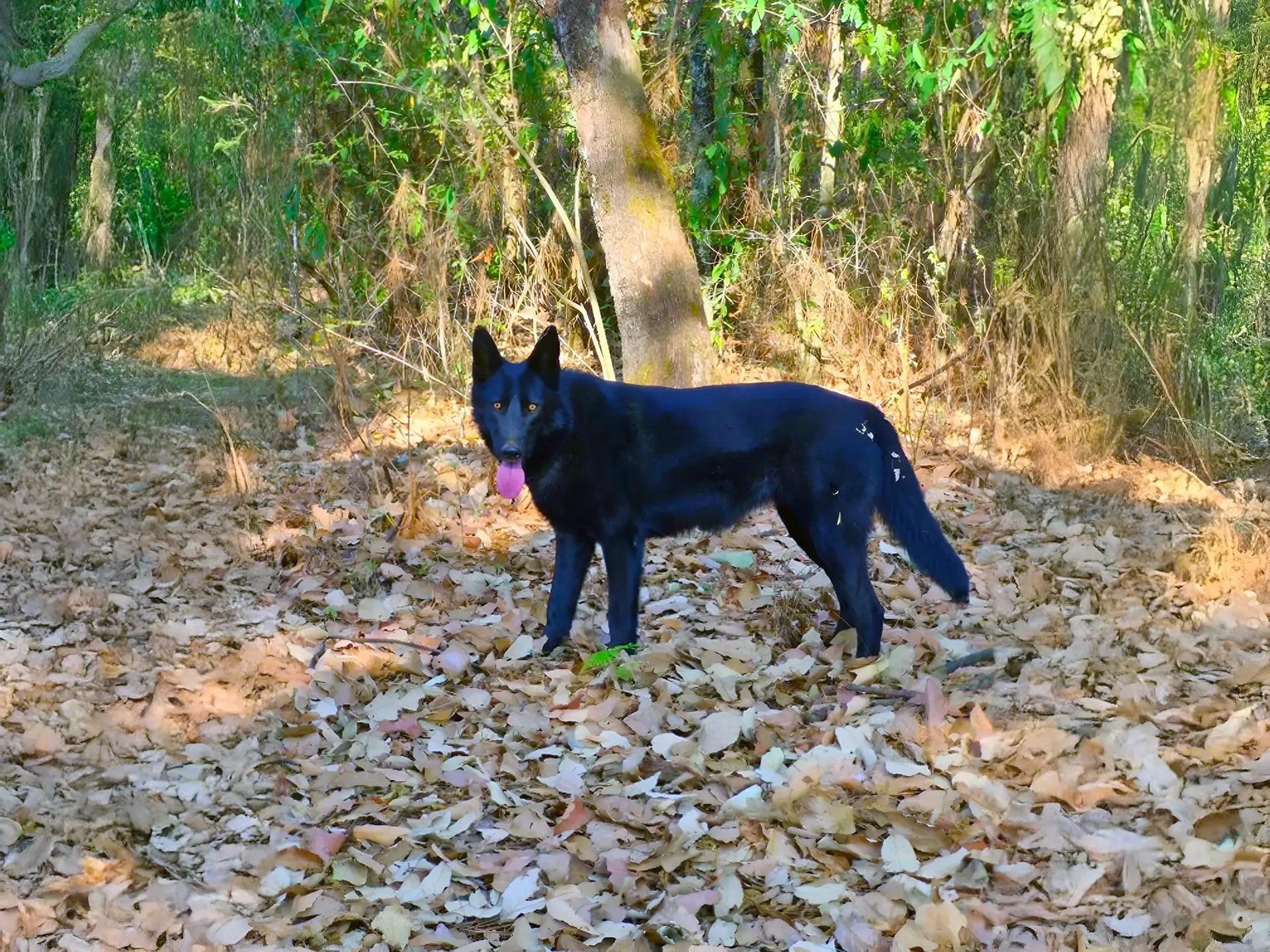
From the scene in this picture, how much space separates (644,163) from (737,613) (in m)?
3.26

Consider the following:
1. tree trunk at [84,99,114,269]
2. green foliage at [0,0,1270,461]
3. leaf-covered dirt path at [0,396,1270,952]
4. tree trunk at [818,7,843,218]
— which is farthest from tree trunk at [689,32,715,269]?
tree trunk at [84,99,114,269]

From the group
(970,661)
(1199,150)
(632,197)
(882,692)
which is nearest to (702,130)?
(632,197)

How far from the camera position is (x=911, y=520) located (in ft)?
16.5

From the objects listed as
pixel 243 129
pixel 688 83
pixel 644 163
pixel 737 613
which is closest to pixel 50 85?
pixel 243 129

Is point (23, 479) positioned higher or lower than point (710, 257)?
lower

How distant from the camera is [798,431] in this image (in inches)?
200

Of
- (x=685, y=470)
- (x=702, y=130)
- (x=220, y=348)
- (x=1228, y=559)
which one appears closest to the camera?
(x=685, y=470)

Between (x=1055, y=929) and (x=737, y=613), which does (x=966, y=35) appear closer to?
(x=737, y=613)

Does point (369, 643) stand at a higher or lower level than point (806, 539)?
lower

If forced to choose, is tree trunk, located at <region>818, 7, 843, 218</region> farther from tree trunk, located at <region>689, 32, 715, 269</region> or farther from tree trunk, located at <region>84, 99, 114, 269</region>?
tree trunk, located at <region>84, 99, 114, 269</region>

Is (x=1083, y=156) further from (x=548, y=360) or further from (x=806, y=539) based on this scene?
(x=548, y=360)

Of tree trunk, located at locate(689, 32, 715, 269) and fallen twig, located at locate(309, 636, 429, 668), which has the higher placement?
tree trunk, located at locate(689, 32, 715, 269)

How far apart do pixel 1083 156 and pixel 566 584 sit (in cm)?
495

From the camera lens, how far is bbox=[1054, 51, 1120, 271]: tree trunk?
7.89 m
